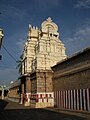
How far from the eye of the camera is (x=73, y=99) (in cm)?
2514

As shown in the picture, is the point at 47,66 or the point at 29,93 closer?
the point at 47,66

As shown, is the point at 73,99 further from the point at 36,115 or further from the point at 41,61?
the point at 41,61

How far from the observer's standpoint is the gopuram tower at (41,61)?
104 feet

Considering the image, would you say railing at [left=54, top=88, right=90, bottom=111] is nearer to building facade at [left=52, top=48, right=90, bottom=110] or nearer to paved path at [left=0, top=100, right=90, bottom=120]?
building facade at [left=52, top=48, right=90, bottom=110]

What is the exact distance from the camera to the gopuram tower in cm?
3172

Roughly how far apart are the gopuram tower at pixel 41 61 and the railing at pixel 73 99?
6.20 feet

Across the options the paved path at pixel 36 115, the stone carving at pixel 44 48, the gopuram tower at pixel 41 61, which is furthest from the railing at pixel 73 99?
the stone carving at pixel 44 48

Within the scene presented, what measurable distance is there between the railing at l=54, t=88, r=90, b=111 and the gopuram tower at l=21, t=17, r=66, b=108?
1.89m

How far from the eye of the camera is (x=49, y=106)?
31375 mm

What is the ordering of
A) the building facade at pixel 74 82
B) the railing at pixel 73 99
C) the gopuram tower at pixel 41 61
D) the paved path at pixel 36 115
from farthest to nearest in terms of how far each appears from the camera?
the gopuram tower at pixel 41 61, the building facade at pixel 74 82, the railing at pixel 73 99, the paved path at pixel 36 115

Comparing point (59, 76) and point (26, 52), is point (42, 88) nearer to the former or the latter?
point (59, 76)

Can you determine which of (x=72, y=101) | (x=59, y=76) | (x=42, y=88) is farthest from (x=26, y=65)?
(x=72, y=101)

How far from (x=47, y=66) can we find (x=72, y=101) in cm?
962

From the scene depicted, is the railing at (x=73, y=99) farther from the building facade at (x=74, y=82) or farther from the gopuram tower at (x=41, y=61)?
the gopuram tower at (x=41, y=61)
